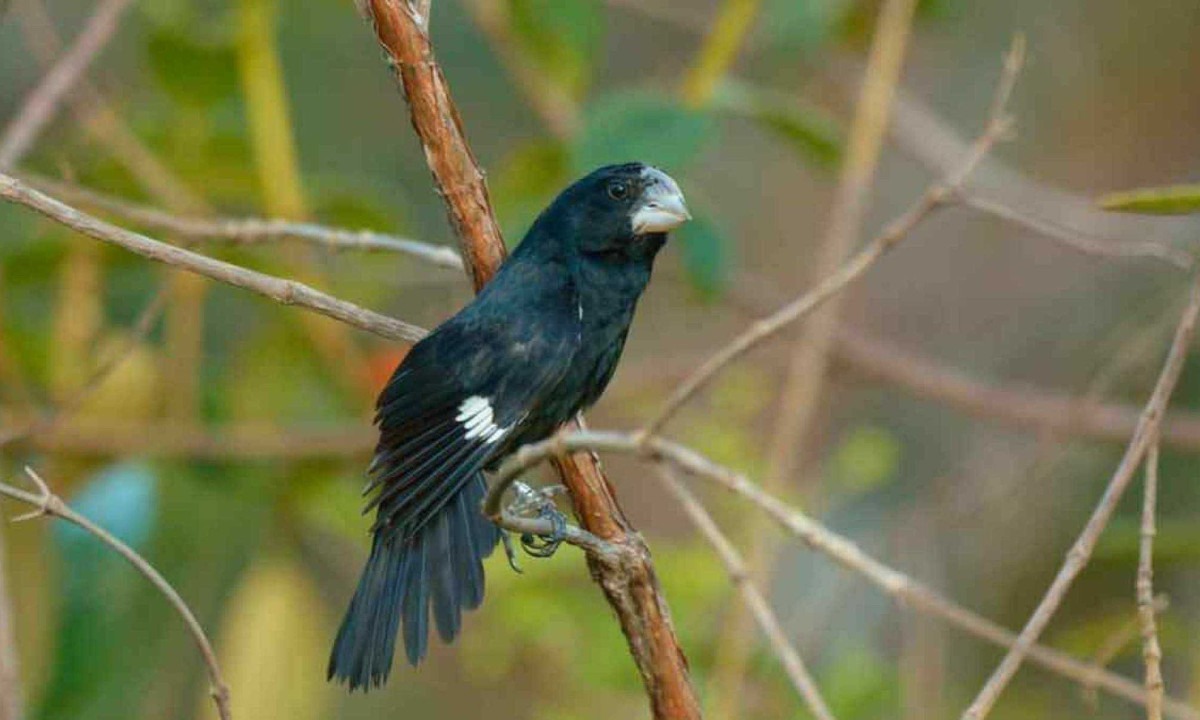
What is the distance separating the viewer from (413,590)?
300 cm

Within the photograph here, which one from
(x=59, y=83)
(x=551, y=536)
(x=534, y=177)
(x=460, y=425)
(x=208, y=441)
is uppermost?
(x=59, y=83)

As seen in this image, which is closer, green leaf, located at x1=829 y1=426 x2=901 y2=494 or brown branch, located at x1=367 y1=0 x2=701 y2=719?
brown branch, located at x1=367 y1=0 x2=701 y2=719

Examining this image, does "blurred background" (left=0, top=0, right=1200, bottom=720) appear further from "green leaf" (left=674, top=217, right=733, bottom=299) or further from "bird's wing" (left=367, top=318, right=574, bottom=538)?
"bird's wing" (left=367, top=318, right=574, bottom=538)

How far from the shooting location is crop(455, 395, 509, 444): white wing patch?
118 inches

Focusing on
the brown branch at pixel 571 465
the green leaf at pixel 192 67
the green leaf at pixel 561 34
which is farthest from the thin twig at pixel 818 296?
the green leaf at pixel 192 67

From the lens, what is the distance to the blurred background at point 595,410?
4.38 meters

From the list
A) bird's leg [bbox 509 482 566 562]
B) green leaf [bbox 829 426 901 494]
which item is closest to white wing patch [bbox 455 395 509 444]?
bird's leg [bbox 509 482 566 562]

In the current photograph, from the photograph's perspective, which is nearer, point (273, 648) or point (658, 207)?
point (658, 207)

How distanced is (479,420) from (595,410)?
3.00m

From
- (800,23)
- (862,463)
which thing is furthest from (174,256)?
(800,23)

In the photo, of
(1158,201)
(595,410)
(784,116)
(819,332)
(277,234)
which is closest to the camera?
(1158,201)

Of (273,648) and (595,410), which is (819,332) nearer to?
(273,648)

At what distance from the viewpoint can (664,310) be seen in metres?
7.09

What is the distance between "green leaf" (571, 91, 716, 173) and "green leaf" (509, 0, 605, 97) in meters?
0.50
